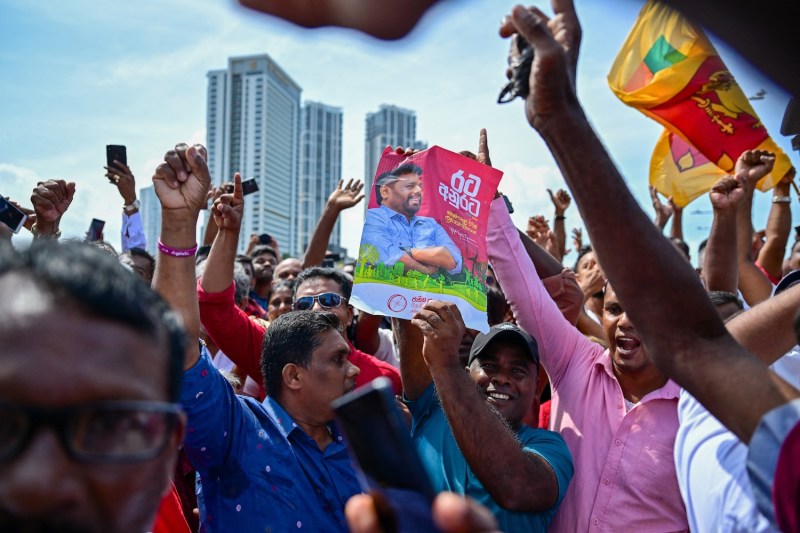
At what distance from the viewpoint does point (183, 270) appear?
2070 millimetres

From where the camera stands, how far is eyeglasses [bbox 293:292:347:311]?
12.3 feet

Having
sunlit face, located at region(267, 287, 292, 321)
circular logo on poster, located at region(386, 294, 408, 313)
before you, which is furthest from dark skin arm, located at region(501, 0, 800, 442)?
sunlit face, located at region(267, 287, 292, 321)

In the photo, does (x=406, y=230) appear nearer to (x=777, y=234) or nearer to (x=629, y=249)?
(x=629, y=249)

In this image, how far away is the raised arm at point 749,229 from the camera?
12.0ft

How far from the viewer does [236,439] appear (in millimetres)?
2150

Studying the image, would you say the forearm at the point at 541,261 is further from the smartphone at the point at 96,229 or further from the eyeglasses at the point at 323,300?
the smartphone at the point at 96,229

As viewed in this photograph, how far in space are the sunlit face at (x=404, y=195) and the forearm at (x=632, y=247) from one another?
1419 mm

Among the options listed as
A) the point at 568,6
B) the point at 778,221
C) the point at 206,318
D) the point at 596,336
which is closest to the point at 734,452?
the point at 568,6

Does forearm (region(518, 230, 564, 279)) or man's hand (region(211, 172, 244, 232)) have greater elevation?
man's hand (region(211, 172, 244, 232))

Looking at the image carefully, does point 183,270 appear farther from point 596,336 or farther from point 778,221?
point 778,221

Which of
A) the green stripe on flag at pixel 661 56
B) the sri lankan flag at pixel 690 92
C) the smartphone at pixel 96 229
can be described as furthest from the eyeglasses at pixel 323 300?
the green stripe on flag at pixel 661 56

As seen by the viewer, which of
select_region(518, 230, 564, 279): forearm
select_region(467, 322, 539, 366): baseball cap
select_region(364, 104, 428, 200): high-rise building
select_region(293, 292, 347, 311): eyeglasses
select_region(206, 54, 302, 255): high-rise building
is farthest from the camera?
select_region(364, 104, 428, 200): high-rise building

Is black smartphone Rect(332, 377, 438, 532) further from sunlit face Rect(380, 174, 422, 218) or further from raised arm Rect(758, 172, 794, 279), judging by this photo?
raised arm Rect(758, 172, 794, 279)

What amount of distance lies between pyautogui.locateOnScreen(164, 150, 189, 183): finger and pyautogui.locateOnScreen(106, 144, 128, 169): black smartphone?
284 centimetres
